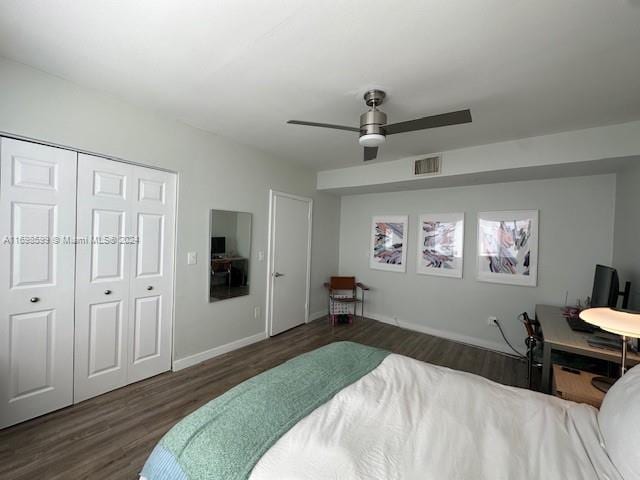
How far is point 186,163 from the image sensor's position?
277 cm

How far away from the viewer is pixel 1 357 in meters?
1.83

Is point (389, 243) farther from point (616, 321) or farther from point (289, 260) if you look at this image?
point (616, 321)

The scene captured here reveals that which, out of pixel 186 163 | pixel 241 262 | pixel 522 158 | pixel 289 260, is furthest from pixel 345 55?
pixel 289 260

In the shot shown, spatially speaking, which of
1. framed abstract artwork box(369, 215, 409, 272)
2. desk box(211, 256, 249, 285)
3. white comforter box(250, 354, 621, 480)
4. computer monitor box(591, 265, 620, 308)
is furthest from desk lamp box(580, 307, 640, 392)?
desk box(211, 256, 249, 285)

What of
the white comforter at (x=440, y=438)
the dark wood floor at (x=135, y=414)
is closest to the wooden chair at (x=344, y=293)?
the dark wood floor at (x=135, y=414)

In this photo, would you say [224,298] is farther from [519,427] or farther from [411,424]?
[519,427]

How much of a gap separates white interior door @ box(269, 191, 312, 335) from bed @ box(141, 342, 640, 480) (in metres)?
2.33

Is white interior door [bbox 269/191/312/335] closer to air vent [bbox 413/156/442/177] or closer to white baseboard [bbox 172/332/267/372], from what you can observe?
white baseboard [bbox 172/332/267/372]

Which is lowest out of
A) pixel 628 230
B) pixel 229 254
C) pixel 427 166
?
pixel 229 254

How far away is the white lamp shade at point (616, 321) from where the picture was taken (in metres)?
1.30

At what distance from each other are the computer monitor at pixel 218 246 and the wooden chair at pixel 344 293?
2071 mm

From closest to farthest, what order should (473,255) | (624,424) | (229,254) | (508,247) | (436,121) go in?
(624,424) → (436,121) → (229,254) → (508,247) → (473,255)

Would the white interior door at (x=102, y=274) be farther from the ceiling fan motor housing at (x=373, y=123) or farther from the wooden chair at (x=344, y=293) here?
the wooden chair at (x=344, y=293)

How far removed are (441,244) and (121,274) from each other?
3870 mm
